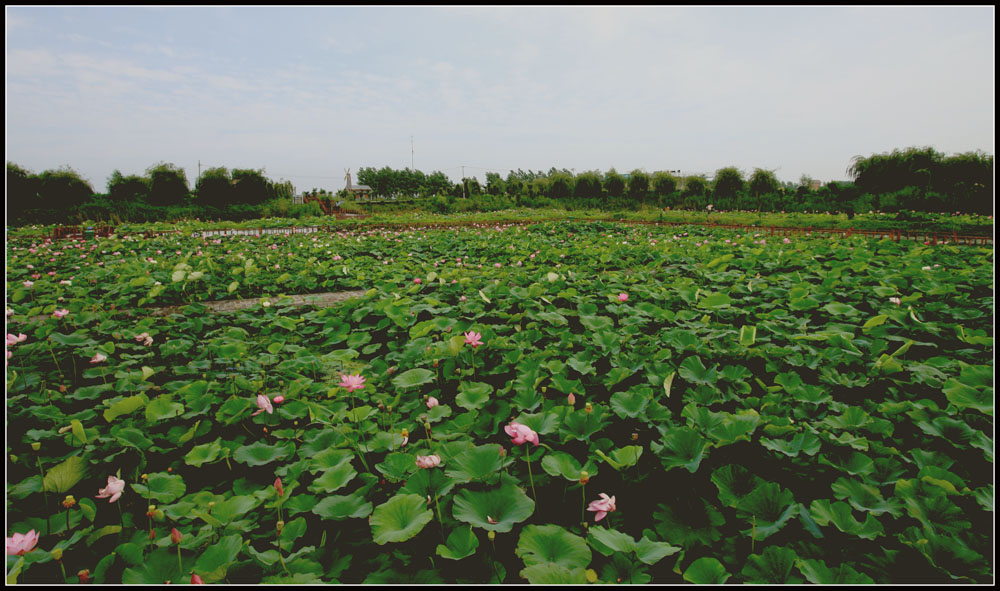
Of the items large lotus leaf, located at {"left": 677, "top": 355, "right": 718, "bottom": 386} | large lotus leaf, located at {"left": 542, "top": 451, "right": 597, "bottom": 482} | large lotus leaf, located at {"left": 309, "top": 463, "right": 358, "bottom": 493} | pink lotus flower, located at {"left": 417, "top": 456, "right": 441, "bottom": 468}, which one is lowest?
large lotus leaf, located at {"left": 309, "top": 463, "right": 358, "bottom": 493}

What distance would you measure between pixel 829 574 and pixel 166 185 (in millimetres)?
25171

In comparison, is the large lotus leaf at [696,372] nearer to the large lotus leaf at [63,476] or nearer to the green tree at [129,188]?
the large lotus leaf at [63,476]

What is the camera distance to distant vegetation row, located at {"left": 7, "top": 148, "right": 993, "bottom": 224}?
15.3 m

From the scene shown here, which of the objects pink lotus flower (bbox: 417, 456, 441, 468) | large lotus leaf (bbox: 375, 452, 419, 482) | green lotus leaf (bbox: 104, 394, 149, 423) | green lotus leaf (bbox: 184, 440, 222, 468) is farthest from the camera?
green lotus leaf (bbox: 104, 394, 149, 423)

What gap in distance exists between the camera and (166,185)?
1995cm

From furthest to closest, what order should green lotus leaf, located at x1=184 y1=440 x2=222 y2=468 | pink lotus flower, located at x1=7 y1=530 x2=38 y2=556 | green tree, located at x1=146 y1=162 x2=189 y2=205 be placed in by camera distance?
green tree, located at x1=146 y1=162 x2=189 y2=205 < green lotus leaf, located at x1=184 y1=440 x2=222 y2=468 < pink lotus flower, located at x1=7 y1=530 x2=38 y2=556

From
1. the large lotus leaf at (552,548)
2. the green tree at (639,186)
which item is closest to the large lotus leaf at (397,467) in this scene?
the large lotus leaf at (552,548)

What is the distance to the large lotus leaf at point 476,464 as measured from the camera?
1134 mm

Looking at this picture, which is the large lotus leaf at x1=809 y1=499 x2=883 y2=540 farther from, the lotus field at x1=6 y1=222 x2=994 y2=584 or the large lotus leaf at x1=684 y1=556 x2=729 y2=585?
the large lotus leaf at x1=684 y1=556 x2=729 y2=585

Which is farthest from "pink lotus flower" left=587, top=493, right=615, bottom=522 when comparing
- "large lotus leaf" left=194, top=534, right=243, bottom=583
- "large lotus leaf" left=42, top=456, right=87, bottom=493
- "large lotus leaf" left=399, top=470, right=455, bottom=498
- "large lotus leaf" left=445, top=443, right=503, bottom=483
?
"large lotus leaf" left=42, top=456, right=87, bottom=493

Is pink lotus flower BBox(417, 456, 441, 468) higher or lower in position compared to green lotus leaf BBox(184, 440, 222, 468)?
higher

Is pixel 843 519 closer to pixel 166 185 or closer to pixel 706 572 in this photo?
pixel 706 572

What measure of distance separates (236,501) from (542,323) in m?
1.68

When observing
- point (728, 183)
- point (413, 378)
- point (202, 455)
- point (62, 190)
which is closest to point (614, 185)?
point (728, 183)
